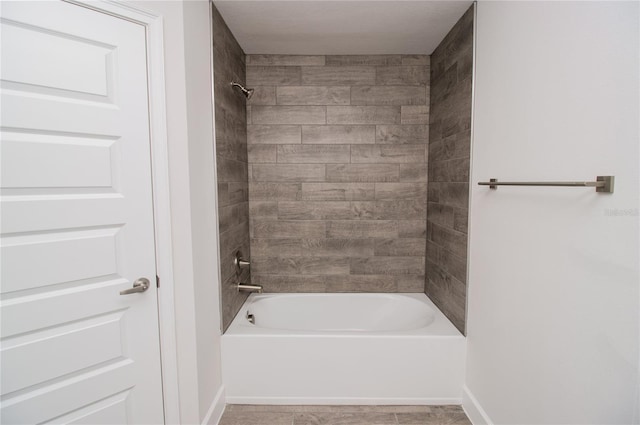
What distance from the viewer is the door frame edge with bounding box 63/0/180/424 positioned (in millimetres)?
1410

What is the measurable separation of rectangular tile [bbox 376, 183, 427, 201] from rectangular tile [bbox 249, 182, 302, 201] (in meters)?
→ 0.70

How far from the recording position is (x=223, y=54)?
2.00m

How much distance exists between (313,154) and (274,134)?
37cm

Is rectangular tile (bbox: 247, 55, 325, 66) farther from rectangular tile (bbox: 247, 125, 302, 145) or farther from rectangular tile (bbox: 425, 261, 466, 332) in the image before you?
rectangular tile (bbox: 425, 261, 466, 332)

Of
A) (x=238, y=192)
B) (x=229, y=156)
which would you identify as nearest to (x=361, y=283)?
(x=238, y=192)

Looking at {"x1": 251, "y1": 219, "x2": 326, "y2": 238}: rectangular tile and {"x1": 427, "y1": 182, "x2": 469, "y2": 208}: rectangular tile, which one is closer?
{"x1": 427, "y1": 182, "x2": 469, "y2": 208}: rectangular tile

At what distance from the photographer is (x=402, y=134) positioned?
258cm

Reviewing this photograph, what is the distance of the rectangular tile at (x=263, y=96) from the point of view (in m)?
2.55

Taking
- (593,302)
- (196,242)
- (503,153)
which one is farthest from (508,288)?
(196,242)

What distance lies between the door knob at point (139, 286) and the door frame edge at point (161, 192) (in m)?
0.07

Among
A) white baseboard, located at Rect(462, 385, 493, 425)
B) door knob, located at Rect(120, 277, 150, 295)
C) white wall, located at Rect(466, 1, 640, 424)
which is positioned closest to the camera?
white wall, located at Rect(466, 1, 640, 424)

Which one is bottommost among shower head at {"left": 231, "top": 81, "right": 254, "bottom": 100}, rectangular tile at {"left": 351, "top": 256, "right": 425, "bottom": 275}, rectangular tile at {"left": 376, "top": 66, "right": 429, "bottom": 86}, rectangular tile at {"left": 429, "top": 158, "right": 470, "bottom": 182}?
rectangular tile at {"left": 351, "top": 256, "right": 425, "bottom": 275}

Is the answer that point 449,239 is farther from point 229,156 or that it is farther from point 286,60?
point 286,60

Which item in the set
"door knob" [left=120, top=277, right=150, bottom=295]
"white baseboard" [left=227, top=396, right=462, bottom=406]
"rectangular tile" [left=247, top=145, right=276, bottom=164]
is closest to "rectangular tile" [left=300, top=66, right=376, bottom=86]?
"rectangular tile" [left=247, top=145, right=276, bottom=164]
